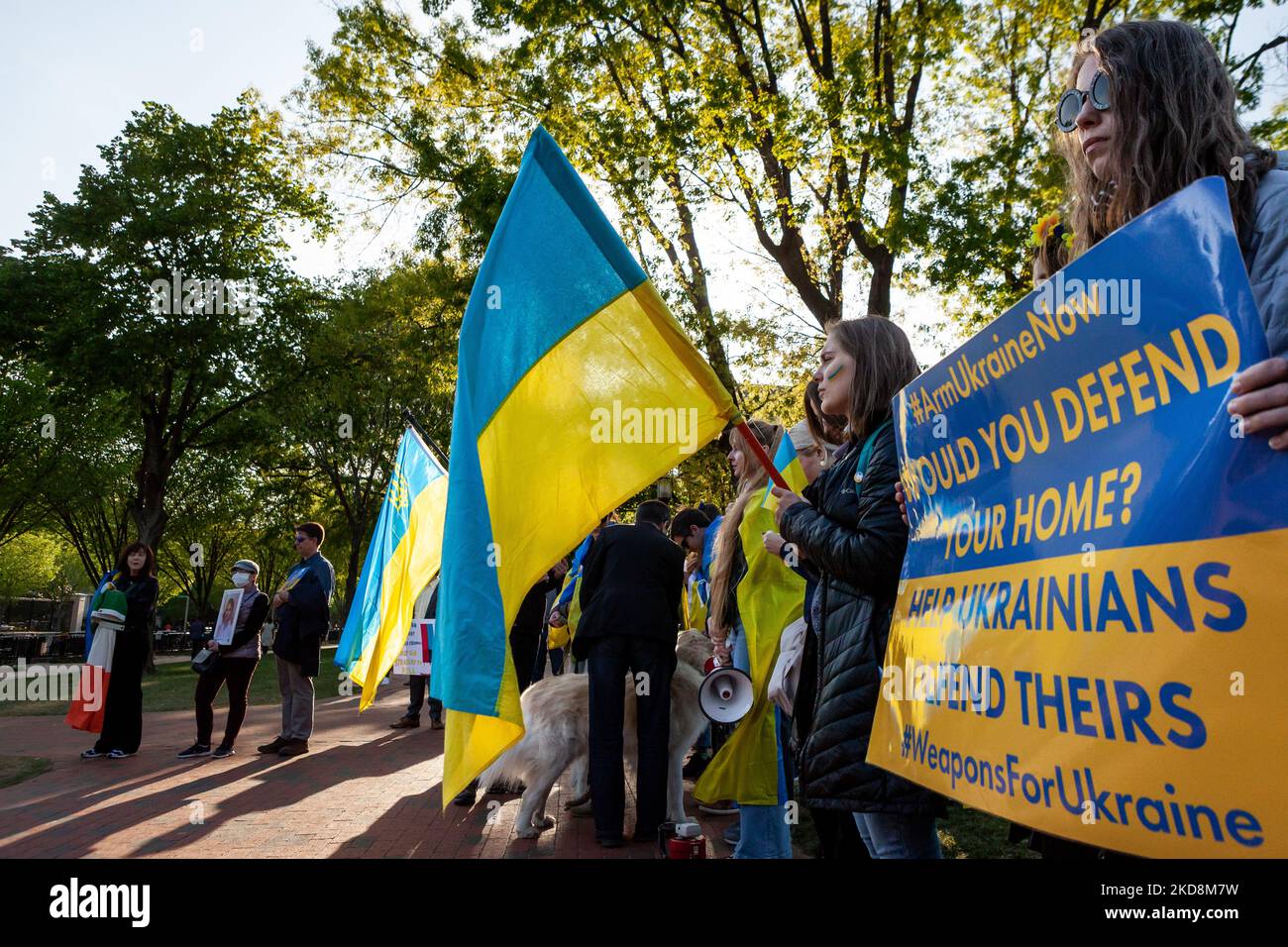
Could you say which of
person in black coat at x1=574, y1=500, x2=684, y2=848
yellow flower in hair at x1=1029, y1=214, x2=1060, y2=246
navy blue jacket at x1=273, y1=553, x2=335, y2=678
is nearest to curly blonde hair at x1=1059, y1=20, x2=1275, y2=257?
yellow flower in hair at x1=1029, y1=214, x2=1060, y2=246

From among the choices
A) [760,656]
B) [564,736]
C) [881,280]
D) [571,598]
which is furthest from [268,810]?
[881,280]

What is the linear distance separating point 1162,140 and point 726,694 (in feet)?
11.6

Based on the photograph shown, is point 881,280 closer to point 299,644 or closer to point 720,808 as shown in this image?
point 720,808

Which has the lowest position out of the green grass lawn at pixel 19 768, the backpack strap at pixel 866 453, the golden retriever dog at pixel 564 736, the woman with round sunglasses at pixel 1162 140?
the green grass lawn at pixel 19 768

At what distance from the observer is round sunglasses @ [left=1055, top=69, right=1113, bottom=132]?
2072mm

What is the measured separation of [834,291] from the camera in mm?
16094

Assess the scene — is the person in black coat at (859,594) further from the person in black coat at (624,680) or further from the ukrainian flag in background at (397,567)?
the ukrainian flag in background at (397,567)

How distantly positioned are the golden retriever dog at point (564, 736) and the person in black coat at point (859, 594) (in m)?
3.52

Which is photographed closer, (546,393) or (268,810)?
(546,393)

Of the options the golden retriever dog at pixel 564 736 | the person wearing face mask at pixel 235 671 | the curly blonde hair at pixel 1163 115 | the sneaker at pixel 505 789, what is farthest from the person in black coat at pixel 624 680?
the person wearing face mask at pixel 235 671

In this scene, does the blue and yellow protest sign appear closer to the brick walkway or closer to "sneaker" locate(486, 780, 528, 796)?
the brick walkway

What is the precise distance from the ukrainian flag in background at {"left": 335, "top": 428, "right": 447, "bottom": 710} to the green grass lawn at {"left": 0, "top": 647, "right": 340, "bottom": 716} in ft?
11.5

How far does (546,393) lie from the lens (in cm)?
376

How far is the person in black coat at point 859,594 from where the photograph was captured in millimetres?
2668
